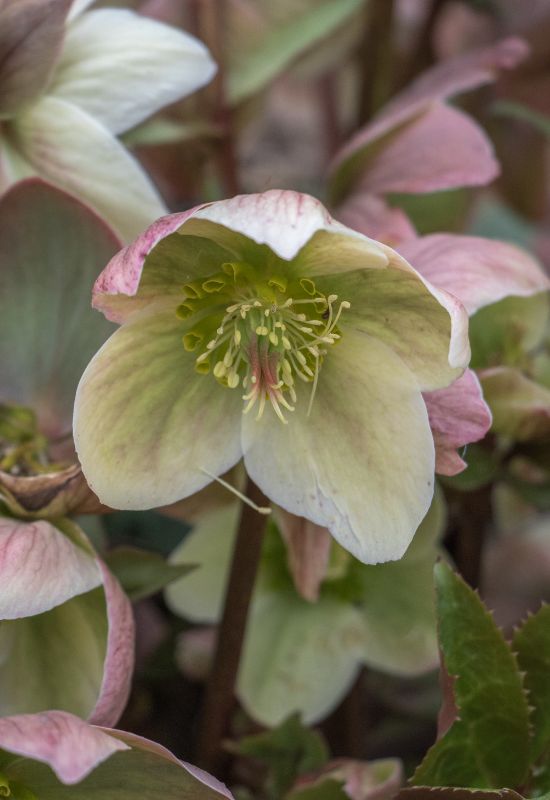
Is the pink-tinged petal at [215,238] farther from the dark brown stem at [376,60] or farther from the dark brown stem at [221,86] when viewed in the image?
Answer: the dark brown stem at [376,60]

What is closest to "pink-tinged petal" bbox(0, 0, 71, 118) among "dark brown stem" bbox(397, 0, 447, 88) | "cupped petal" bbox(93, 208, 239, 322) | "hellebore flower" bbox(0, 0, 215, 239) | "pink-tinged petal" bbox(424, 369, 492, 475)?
"hellebore flower" bbox(0, 0, 215, 239)

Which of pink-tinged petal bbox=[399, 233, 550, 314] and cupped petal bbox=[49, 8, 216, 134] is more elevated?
cupped petal bbox=[49, 8, 216, 134]

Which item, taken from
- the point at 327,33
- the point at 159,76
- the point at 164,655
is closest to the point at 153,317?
the point at 159,76

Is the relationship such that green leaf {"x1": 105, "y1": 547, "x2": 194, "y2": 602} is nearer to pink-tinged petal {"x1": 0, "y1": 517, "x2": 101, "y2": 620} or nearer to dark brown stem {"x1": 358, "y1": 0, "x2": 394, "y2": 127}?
pink-tinged petal {"x1": 0, "y1": 517, "x2": 101, "y2": 620}

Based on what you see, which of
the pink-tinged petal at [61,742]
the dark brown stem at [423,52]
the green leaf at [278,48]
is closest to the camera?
the pink-tinged petal at [61,742]

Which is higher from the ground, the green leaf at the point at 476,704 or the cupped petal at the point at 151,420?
the cupped petal at the point at 151,420

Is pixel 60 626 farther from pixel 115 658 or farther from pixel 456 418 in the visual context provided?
pixel 456 418

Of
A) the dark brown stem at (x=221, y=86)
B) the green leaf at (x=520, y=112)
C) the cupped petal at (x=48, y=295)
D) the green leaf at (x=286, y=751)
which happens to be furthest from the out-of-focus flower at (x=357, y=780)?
the green leaf at (x=520, y=112)

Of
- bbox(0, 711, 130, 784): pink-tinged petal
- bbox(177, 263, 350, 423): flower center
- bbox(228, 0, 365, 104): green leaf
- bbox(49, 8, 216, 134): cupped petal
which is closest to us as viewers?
bbox(0, 711, 130, 784): pink-tinged petal
